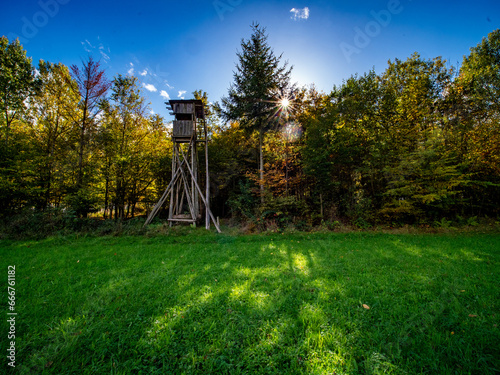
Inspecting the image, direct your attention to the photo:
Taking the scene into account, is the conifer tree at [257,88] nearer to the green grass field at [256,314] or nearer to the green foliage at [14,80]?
the green grass field at [256,314]

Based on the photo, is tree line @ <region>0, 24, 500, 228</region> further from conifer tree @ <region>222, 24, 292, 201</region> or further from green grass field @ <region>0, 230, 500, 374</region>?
green grass field @ <region>0, 230, 500, 374</region>

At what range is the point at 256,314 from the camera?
268 centimetres

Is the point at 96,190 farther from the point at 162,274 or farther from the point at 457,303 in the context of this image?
the point at 457,303

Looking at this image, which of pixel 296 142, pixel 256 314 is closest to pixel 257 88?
pixel 296 142

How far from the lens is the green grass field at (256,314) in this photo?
190 centimetres

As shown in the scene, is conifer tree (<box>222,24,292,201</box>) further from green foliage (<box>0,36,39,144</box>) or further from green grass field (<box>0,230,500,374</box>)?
green foliage (<box>0,36,39,144</box>)

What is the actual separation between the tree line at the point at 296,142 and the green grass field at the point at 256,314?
5775 millimetres

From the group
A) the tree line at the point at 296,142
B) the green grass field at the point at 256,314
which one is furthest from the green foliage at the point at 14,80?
the green grass field at the point at 256,314

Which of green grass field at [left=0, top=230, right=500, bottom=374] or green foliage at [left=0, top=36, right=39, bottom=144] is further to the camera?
green foliage at [left=0, top=36, right=39, bottom=144]

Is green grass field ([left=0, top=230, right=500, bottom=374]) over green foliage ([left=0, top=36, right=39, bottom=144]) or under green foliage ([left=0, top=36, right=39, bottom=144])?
under

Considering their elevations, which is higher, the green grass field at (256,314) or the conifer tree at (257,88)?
the conifer tree at (257,88)

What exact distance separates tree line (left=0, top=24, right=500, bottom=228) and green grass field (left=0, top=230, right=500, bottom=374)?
578 centimetres

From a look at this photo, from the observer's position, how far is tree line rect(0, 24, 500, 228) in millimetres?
9953

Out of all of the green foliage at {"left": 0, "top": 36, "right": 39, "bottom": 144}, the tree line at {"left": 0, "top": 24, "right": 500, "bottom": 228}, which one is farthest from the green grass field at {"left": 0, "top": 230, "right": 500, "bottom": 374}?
the green foliage at {"left": 0, "top": 36, "right": 39, "bottom": 144}
